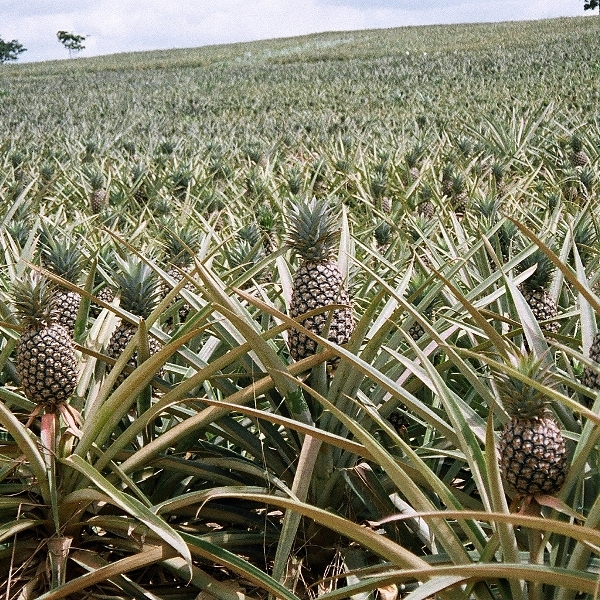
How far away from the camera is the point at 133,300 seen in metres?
1.92

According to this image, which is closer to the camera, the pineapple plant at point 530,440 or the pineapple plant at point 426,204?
the pineapple plant at point 530,440

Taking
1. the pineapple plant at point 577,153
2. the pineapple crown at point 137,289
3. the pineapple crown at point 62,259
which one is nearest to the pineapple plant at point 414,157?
the pineapple plant at point 577,153

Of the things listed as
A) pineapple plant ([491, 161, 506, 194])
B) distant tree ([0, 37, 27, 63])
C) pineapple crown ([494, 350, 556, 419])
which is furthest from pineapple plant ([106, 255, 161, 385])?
distant tree ([0, 37, 27, 63])

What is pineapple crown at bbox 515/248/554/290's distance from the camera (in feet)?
6.57

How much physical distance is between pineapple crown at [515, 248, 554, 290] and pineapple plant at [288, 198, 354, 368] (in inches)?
23.9

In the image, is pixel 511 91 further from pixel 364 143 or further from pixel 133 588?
pixel 133 588

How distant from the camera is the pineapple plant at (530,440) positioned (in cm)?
116

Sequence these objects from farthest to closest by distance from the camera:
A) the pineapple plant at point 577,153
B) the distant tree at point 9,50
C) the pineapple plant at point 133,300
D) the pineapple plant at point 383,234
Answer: the distant tree at point 9,50 → the pineapple plant at point 577,153 → the pineapple plant at point 383,234 → the pineapple plant at point 133,300

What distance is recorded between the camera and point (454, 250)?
232 centimetres

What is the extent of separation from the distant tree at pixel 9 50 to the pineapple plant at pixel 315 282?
69558 millimetres

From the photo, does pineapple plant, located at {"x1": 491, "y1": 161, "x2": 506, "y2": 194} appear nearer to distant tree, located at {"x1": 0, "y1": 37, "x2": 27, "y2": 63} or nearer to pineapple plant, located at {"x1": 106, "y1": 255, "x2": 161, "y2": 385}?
pineapple plant, located at {"x1": 106, "y1": 255, "x2": 161, "y2": 385}

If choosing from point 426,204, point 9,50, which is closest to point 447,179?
point 426,204

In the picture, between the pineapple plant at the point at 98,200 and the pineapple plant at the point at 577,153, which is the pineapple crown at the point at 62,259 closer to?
the pineapple plant at the point at 98,200

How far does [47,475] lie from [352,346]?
0.73m
